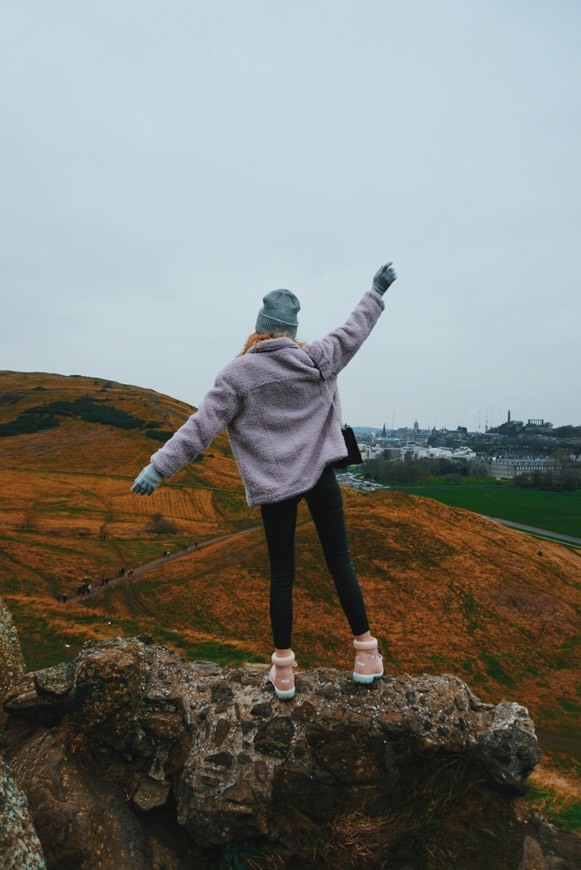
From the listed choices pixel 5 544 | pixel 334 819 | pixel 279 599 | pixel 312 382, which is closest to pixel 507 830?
pixel 334 819

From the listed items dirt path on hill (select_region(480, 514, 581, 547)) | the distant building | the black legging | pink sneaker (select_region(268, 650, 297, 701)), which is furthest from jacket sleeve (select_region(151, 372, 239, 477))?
the distant building

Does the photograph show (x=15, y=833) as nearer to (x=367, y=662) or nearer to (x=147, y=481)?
(x=147, y=481)

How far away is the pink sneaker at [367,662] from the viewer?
4117 millimetres

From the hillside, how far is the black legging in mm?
8824

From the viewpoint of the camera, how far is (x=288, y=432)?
400 centimetres

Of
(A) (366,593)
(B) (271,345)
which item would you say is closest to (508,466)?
(A) (366,593)

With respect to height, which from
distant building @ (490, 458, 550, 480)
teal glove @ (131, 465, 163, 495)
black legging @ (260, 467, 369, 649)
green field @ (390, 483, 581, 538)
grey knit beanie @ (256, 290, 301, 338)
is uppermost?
grey knit beanie @ (256, 290, 301, 338)

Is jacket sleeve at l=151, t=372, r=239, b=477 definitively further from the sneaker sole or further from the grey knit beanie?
the sneaker sole

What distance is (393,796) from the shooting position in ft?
12.3

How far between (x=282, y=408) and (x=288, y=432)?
192 millimetres

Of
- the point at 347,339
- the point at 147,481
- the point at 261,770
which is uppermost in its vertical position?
the point at 347,339

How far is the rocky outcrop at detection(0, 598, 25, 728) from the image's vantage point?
15.0 feet

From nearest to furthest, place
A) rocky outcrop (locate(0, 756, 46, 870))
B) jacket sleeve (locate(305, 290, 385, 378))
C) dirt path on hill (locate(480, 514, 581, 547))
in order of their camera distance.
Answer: rocky outcrop (locate(0, 756, 46, 870)), jacket sleeve (locate(305, 290, 385, 378)), dirt path on hill (locate(480, 514, 581, 547))

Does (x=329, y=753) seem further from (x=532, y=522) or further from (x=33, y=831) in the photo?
(x=532, y=522)
